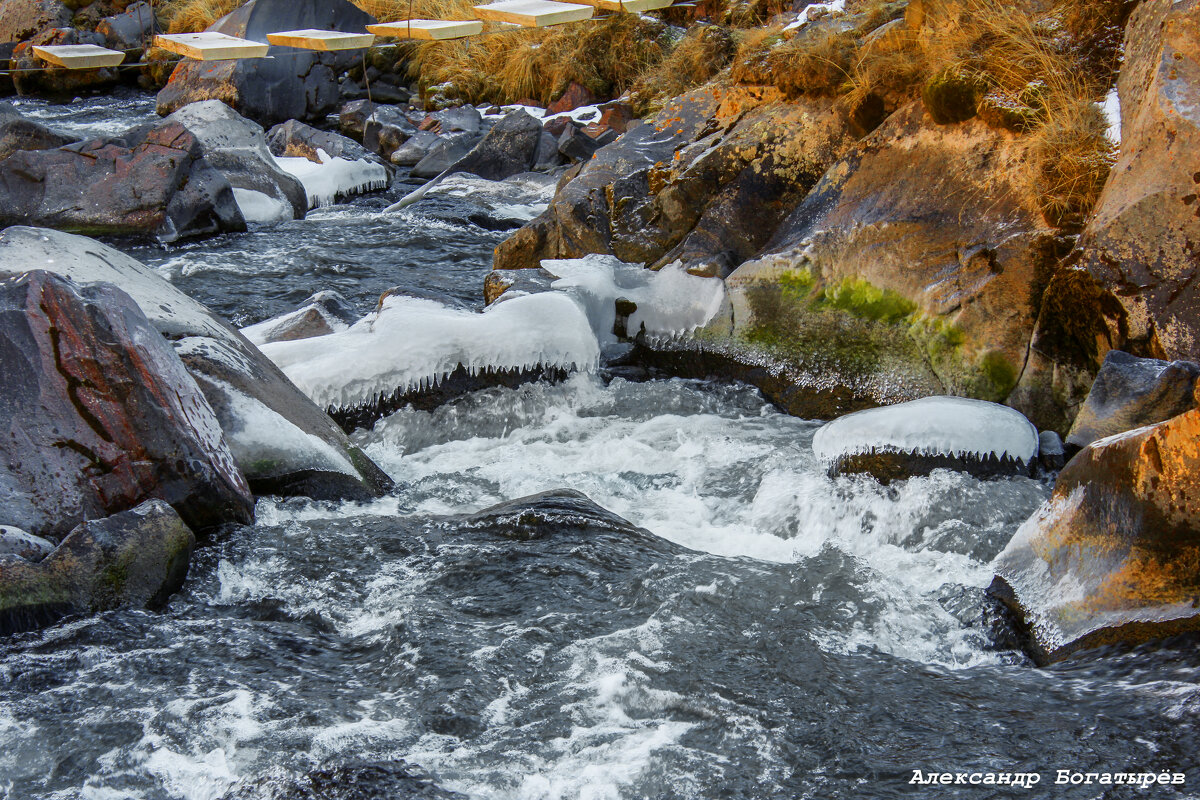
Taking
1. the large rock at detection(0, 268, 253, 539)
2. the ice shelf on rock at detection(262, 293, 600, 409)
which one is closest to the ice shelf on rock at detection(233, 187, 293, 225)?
the ice shelf on rock at detection(262, 293, 600, 409)

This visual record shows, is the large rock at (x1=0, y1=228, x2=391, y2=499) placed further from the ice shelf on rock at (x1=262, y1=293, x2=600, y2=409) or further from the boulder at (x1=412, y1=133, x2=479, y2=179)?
the boulder at (x1=412, y1=133, x2=479, y2=179)

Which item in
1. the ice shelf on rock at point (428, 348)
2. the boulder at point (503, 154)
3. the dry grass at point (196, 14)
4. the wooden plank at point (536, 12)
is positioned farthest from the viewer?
the dry grass at point (196, 14)

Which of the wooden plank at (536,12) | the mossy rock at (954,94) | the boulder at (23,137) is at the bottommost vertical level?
the boulder at (23,137)

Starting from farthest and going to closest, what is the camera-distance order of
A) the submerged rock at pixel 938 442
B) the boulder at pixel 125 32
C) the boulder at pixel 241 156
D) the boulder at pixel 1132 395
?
the boulder at pixel 125 32 → the boulder at pixel 241 156 → the submerged rock at pixel 938 442 → the boulder at pixel 1132 395

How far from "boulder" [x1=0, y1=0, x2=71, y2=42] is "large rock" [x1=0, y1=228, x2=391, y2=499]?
1832 cm

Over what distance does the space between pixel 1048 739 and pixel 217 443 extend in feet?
11.2

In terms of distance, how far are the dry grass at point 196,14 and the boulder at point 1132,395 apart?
61.1 feet

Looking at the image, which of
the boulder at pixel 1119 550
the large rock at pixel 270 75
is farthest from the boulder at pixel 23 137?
the boulder at pixel 1119 550

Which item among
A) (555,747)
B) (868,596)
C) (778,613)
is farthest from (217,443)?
(868,596)

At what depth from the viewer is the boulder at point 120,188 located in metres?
9.22

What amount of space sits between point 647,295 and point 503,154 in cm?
593

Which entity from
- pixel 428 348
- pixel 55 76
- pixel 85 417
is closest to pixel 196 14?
pixel 55 76

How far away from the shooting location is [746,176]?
699 centimetres

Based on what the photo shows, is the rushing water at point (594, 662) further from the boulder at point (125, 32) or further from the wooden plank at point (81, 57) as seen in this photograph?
the boulder at point (125, 32)
